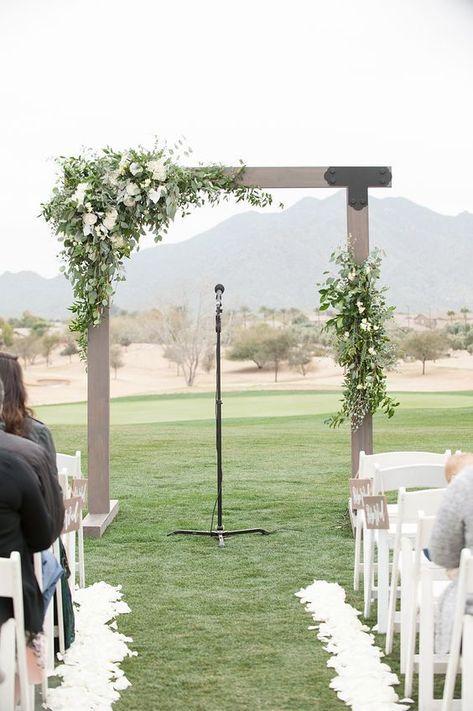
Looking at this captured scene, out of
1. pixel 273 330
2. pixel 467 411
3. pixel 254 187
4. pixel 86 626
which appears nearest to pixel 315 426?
pixel 467 411

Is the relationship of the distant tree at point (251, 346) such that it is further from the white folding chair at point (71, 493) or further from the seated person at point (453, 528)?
the seated person at point (453, 528)

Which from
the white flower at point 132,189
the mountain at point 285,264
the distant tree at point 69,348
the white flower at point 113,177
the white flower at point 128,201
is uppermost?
the mountain at point 285,264

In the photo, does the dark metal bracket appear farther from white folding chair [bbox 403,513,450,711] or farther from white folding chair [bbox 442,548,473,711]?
white folding chair [bbox 442,548,473,711]

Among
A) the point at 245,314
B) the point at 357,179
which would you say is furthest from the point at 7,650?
the point at 245,314

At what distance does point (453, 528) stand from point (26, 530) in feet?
3.95

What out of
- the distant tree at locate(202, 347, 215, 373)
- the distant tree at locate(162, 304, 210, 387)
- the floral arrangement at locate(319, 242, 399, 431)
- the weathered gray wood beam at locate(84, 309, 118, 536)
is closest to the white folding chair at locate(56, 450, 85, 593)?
the weathered gray wood beam at locate(84, 309, 118, 536)

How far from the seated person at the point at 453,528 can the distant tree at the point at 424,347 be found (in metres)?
17.7

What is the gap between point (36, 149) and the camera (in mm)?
26125

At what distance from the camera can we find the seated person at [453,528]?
115 inches

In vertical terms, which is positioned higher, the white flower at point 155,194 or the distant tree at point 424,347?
the white flower at point 155,194

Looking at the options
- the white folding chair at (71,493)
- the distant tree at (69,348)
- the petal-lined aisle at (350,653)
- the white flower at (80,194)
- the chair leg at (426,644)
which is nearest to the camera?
the chair leg at (426,644)

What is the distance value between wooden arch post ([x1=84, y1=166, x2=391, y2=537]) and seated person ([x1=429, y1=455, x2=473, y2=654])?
3.77 meters

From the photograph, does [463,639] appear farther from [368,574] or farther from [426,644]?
[368,574]

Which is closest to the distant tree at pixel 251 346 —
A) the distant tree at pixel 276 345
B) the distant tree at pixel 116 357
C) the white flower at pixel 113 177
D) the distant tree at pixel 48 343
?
the distant tree at pixel 276 345
